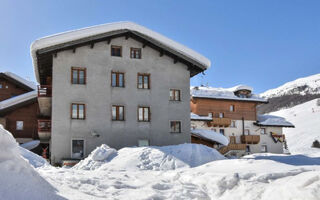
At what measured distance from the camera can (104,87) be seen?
21250 mm

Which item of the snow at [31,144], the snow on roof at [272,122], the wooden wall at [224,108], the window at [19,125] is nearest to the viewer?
the snow at [31,144]

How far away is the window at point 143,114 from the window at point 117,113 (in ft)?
4.16

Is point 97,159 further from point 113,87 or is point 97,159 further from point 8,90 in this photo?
point 8,90

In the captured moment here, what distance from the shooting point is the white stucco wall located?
790 inches

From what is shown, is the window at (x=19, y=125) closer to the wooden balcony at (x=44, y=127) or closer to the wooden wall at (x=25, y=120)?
the wooden wall at (x=25, y=120)

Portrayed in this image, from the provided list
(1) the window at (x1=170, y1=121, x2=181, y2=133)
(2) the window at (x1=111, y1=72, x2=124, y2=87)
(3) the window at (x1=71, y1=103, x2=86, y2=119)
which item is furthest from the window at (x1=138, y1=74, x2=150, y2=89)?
(3) the window at (x1=71, y1=103, x2=86, y2=119)

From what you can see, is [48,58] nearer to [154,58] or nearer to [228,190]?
[154,58]

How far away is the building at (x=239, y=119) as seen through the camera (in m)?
37.1

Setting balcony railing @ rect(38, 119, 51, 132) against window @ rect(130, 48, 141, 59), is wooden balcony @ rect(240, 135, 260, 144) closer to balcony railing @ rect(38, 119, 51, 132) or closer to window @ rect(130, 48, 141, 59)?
window @ rect(130, 48, 141, 59)

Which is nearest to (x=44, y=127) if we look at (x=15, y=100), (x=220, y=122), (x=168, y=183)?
(x=15, y=100)

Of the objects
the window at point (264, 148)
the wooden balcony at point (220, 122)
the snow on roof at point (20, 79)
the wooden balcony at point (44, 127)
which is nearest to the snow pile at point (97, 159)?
the wooden balcony at point (44, 127)

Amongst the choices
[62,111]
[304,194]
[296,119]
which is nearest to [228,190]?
[304,194]

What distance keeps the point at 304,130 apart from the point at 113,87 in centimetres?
6097

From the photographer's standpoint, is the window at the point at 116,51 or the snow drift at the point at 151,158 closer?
the snow drift at the point at 151,158
